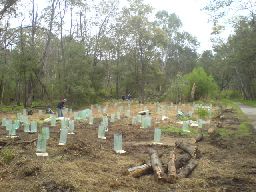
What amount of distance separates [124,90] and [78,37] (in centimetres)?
1364

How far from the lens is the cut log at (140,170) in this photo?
289 inches

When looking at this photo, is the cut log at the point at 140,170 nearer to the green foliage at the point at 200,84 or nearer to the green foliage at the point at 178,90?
the green foliage at the point at 178,90

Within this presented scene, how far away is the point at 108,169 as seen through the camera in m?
7.68

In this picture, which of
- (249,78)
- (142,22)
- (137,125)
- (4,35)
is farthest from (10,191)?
(249,78)

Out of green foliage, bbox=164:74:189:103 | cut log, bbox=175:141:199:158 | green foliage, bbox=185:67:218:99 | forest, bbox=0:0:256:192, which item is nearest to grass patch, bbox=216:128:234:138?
forest, bbox=0:0:256:192

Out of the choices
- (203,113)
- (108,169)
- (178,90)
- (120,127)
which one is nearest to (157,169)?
(108,169)

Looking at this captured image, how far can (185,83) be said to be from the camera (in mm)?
38000

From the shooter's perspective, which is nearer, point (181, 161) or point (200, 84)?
point (181, 161)

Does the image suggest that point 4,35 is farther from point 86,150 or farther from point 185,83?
point 86,150

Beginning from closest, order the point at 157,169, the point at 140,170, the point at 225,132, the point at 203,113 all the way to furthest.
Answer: the point at 157,169 → the point at 140,170 → the point at 225,132 → the point at 203,113

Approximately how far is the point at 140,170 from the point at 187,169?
3.25 feet

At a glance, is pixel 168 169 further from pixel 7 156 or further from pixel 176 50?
pixel 176 50

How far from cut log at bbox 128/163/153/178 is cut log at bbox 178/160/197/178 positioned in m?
0.65

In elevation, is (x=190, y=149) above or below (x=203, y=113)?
below
